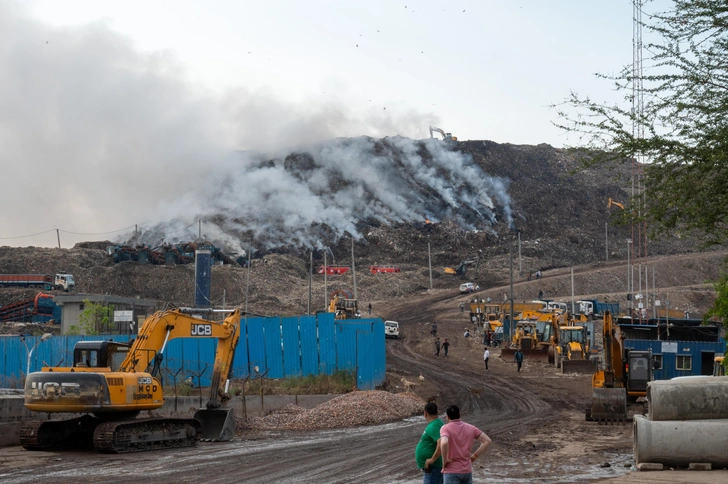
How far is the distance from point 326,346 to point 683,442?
61.1ft

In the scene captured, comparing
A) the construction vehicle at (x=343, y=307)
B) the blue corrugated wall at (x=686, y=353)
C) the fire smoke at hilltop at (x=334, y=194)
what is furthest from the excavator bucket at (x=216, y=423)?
the fire smoke at hilltop at (x=334, y=194)

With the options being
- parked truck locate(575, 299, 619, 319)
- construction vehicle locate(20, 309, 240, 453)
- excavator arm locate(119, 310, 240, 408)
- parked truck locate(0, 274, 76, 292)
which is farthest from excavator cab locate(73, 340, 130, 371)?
parked truck locate(0, 274, 76, 292)

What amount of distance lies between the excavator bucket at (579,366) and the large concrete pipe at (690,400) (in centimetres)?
2856

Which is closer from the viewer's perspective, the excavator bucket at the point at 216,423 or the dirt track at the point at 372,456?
the dirt track at the point at 372,456

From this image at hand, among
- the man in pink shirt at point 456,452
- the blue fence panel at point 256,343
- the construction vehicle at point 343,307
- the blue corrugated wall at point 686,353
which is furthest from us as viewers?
the construction vehicle at point 343,307

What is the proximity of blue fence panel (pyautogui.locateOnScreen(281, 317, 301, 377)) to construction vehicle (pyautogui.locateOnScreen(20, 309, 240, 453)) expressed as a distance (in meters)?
9.72

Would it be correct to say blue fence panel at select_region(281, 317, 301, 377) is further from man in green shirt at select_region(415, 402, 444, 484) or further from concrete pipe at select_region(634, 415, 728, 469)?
man in green shirt at select_region(415, 402, 444, 484)

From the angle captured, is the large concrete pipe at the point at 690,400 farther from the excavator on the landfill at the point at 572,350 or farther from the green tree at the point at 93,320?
the green tree at the point at 93,320

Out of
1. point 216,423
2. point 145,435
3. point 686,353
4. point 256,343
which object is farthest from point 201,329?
point 686,353

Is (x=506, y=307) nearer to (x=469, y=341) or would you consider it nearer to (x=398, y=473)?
(x=469, y=341)

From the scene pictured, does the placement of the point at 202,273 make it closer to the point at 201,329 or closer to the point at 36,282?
the point at 36,282

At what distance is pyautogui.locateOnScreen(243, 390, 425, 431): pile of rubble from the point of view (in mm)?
24109

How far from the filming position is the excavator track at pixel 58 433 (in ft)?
63.3

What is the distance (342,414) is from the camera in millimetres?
24875
